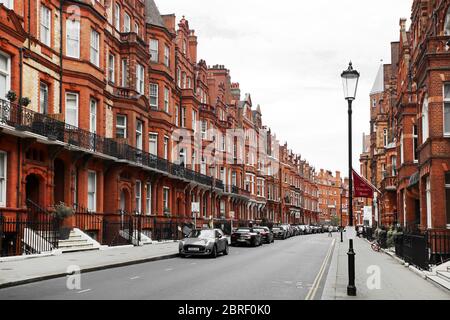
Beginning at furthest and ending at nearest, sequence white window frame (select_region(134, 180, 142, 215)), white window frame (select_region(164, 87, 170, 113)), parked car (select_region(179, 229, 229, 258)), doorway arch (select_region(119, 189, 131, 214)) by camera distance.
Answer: white window frame (select_region(164, 87, 170, 113))
white window frame (select_region(134, 180, 142, 215))
doorway arch (select_region(119, 189, 131, 214))
parked car (select_region(179, 229, 229, 258))

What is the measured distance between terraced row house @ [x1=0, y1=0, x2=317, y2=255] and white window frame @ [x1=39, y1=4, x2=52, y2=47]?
57 mm

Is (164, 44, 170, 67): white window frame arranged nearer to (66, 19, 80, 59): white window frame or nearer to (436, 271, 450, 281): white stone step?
(66, 19, 80, 59): white window frame

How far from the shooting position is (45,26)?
89.1 ft

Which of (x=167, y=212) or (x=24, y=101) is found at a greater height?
(x=24, y=101)

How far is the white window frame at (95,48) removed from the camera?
30750 mm

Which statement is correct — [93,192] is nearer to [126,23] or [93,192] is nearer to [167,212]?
[126,23]

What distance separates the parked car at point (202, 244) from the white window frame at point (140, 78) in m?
13.6

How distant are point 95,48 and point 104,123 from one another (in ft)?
13.9

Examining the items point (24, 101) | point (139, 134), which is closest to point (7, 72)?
point (24, 101)

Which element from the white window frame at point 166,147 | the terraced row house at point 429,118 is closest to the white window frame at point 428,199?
the terraced row house at point 429,118

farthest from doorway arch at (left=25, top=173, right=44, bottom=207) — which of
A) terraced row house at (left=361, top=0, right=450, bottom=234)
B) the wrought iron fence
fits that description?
terraced row house at (left=361, top=0, right=450, bottom=234)

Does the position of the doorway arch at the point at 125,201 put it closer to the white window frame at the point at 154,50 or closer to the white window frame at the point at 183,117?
the white window frame at the point at 154,50

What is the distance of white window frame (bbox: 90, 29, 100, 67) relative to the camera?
30750mm
